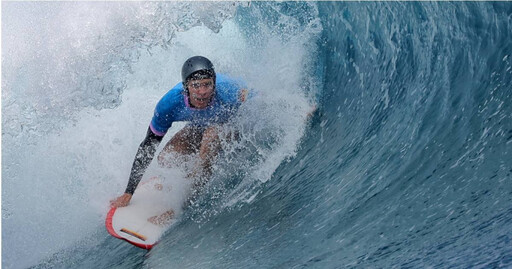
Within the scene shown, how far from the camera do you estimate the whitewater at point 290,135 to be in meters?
2.65

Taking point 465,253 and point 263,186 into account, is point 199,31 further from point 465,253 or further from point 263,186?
point 465,253

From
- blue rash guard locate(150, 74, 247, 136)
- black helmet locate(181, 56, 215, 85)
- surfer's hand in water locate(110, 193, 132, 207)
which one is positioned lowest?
surfer's hand in water locate(110, 193, 132, 207)

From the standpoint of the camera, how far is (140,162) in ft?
12.7

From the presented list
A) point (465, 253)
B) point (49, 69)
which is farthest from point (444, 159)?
point (49, 69)

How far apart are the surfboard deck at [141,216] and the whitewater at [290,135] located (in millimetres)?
89

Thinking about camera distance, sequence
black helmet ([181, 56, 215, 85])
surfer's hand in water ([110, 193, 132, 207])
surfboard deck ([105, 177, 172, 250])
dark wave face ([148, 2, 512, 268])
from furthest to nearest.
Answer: surfer's hand in water ([110, 193, 132, 207])
surfboard deck ([105, 177, 172, 250])
black helmet ([181, 56, 215, 85])
dark wave face ([148, 2, 512, 268])

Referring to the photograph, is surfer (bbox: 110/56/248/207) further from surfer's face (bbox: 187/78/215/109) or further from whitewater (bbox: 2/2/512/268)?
whitewater (bbox: 2/2/512/268)

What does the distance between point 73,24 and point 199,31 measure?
2504 millimetres

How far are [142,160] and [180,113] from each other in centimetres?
41

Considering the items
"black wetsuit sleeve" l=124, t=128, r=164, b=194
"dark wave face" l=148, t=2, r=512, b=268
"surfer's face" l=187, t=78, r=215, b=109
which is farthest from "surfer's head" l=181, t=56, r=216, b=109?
"dark wave face" l=148, t=2, r=512, b=268

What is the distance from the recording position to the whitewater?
265 centimetres

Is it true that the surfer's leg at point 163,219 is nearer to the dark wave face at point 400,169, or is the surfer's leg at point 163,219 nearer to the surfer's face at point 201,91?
the dark wave face at point 400,169

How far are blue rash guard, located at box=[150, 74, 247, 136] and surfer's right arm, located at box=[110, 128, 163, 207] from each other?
0.06m

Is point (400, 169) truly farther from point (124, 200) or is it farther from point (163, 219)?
point (124, 200)
